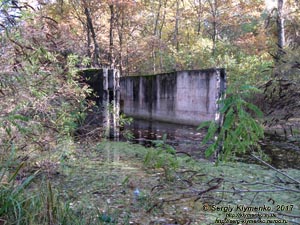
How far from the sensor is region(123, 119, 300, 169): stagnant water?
4980 mm

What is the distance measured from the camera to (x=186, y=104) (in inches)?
375

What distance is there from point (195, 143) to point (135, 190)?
3230 mm

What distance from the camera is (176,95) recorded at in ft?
32.8

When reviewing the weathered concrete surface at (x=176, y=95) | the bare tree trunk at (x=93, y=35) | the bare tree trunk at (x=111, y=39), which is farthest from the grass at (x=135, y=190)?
the bare tree trunk at (x=111, y=39)

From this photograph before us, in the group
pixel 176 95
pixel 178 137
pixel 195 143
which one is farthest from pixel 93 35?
pixel 195 143

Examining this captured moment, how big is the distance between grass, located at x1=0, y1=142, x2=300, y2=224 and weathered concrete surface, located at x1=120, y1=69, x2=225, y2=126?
158 inches

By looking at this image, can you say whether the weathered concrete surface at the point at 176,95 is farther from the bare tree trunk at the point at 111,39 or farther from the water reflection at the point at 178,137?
the bare tree trunk at the point at 111,39

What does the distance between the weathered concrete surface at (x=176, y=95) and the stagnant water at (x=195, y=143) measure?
1.79ft

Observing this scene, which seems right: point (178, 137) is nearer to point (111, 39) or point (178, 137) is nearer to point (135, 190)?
point (135, 190)

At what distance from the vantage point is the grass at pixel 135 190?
216cm

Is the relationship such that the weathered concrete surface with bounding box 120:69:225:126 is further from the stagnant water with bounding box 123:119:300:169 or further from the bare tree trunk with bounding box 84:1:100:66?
the bare tree trunk with bounding box 84:1:100:66

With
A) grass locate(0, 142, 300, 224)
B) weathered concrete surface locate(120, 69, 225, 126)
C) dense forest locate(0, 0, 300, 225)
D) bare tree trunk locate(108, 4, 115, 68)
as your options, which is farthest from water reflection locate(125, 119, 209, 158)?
bare tree trunk locate(108, 4, 115, 68)

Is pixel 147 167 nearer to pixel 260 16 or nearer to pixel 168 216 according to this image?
pixel 168 216

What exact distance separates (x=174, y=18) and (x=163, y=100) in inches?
294
